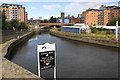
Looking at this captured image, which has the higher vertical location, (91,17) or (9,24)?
(91,17)

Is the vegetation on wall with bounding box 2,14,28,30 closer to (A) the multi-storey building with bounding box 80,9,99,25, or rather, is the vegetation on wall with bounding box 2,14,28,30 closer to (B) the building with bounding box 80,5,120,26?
→ (A) the multi-storey building with bounding box 80,9,99,25

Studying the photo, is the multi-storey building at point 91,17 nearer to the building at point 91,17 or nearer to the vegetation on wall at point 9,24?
the building at point 91,17

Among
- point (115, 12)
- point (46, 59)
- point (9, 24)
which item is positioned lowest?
point (46, 59)

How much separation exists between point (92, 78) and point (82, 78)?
0.30 meters

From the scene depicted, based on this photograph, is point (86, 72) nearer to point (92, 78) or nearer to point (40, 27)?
point (92, 78)

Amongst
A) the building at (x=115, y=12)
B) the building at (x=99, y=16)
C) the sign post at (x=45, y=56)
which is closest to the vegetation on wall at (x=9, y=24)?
the sign post at (x=45, y=56)

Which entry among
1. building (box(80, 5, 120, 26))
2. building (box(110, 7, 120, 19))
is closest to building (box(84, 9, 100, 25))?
building (box(80, 5, 120, 26))

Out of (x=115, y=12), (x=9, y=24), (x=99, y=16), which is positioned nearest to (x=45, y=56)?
(x=9, y=24)

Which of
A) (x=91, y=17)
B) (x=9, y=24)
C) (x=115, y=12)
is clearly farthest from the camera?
(x=91, y=17)

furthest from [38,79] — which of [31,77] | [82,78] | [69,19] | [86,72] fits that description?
[69,19]

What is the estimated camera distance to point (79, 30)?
17.1 metres

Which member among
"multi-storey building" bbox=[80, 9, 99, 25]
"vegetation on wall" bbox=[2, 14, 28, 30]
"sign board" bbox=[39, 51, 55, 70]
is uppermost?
"multi-storey building" bbox=[80, 9, 99, 25]

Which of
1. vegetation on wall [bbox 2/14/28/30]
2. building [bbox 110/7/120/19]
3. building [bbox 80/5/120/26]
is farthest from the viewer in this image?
building [bbox 80/5/120/26]

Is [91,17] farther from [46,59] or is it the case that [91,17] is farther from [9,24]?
[46,59]
